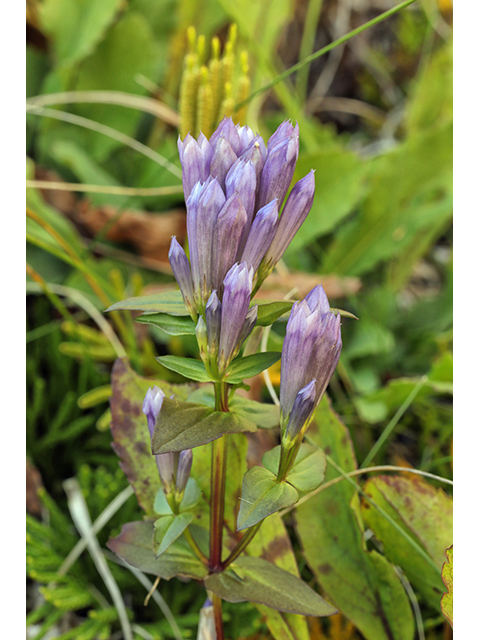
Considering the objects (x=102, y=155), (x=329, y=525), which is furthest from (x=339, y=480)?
(x=102, y=155)

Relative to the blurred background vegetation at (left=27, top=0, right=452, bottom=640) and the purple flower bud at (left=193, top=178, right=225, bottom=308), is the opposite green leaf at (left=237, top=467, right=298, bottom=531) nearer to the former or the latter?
the purple flower bud at (left=193, top=178, right=225, bottom=308)

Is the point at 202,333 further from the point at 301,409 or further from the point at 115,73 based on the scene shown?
the point at 115,73

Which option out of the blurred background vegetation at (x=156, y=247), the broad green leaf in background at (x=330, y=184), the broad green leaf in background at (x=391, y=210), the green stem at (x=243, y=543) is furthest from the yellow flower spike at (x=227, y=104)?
the green stem at (x=243, y=543)

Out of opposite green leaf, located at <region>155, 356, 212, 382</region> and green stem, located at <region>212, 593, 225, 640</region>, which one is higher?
opposite green leaf, located at <region>155, 356, 212, 382</region>

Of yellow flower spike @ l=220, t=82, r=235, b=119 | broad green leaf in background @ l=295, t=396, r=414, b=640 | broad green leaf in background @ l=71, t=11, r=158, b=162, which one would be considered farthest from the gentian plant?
broad green leaf in background @ l=71, t=11, r=158, b=162

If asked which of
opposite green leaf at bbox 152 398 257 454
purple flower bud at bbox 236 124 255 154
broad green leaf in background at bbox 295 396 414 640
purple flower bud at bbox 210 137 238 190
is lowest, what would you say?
broad green leaf in background at bbox 295 396 414 640

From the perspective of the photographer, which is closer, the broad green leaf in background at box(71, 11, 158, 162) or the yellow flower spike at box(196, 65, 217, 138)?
the yellow flower spike at box(196, 65, 217, 138)

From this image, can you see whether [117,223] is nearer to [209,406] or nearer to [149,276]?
[149,276]
